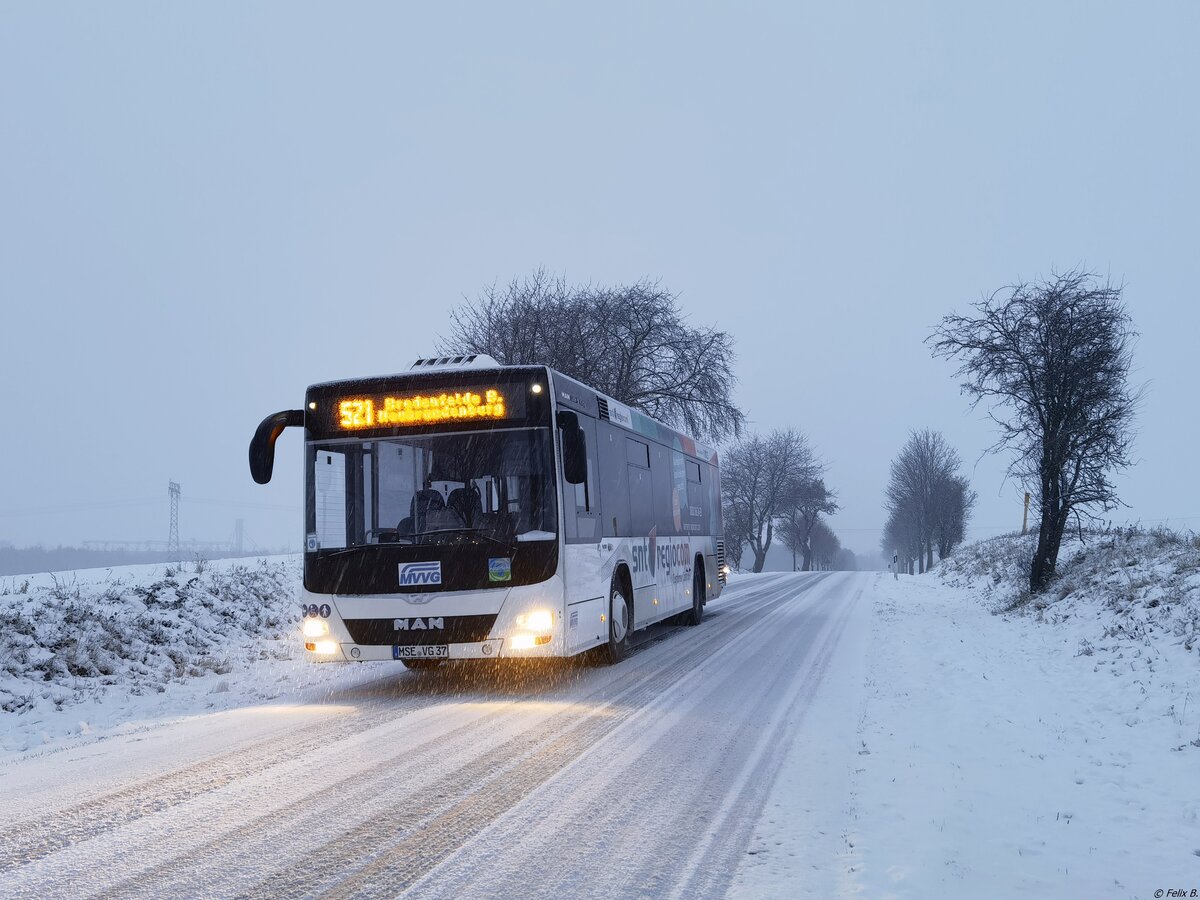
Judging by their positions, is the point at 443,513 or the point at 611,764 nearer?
the point at 611,764

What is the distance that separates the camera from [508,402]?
8.66 metres

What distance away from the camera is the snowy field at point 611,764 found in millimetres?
3998

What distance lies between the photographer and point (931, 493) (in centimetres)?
5753

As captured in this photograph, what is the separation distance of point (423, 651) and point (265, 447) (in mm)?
2544

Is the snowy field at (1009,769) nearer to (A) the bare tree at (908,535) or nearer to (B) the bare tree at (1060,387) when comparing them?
(B) the bare tree at (1060,387)

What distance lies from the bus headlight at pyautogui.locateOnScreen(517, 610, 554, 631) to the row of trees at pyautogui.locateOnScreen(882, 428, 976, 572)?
50.6 metres

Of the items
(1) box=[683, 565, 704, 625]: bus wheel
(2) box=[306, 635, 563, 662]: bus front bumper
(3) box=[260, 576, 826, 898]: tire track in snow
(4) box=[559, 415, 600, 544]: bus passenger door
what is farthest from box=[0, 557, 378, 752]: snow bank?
(1) box=[683, 565, 704, 625]: bus wheel

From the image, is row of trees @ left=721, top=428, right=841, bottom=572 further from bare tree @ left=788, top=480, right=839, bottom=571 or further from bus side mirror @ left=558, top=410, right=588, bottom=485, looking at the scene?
bus side mirror @ left=558, top=410, right=588, bottom=485

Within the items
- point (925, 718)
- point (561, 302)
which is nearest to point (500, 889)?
point (925, 718)

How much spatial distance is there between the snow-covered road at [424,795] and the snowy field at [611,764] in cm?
2

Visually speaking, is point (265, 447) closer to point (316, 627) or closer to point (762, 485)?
point (316, 627)

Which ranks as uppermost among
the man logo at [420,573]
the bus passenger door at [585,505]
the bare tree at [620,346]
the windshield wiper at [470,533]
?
the bare tree at [620,346]

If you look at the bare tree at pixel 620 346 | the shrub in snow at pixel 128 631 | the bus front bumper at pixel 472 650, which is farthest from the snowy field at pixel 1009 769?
the bare tree at pixel 620 346

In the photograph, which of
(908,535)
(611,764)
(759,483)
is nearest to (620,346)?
(611,764)
